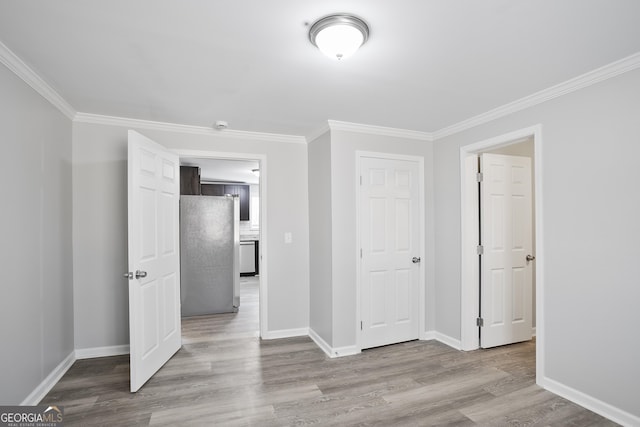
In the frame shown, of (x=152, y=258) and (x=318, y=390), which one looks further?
(x=152, y=258)

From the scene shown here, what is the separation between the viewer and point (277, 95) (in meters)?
2.63

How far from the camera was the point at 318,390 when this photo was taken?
8.52 feet

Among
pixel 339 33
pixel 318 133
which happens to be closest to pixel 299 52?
pixel 339 33

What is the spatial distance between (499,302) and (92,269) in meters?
4.20

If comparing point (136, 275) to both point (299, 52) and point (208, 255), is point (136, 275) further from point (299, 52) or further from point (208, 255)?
point (208, 255)

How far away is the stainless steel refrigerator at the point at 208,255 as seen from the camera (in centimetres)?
473

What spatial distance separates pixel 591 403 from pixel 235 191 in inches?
285

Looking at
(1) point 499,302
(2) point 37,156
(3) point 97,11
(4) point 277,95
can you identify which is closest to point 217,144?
(4) point 277,95

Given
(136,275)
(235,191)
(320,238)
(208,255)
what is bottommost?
(208,255)

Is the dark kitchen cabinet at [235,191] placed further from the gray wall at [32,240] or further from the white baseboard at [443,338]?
the white baseboard at [443,338]

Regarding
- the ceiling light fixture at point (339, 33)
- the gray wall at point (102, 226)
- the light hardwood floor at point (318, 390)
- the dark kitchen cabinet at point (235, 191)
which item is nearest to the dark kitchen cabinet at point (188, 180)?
the gray wall at point (102, 226)

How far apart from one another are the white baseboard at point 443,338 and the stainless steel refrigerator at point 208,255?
280 centimetres

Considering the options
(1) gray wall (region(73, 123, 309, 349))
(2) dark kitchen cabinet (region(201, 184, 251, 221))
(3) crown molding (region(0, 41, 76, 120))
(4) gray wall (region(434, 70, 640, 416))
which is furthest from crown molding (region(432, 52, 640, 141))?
(2) dark kitchen cabinet (region(201, 184, 251, 221))

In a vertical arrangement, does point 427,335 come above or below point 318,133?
below
